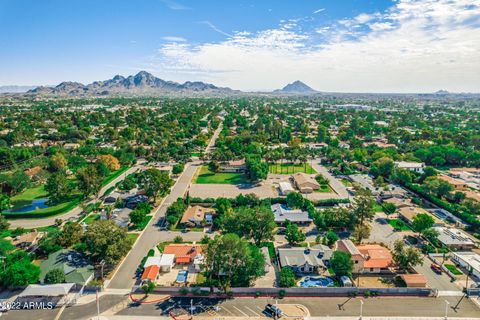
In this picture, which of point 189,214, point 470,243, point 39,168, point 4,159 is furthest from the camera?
point 4,159

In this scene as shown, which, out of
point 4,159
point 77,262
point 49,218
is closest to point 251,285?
point 77,262

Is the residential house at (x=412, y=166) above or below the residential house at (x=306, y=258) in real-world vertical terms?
above

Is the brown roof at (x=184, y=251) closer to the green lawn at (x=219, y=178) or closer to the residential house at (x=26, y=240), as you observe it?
the residential house at (x=26, y=240)

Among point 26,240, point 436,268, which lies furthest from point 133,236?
point 436,268

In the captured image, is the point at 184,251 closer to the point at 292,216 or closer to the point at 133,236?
the point at 133,236

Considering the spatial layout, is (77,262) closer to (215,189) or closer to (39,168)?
(215,189)

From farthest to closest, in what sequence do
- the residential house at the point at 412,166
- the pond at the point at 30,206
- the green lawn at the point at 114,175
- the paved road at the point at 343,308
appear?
the residential house at the point at 412,166 < the green lawn at the point at 114,175 < the pond at the point at 30,206 < the paved road at the point at 343,308

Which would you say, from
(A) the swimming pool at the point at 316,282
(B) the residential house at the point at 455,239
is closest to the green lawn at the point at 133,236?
(A) the swimming pool at the point at 316,282
